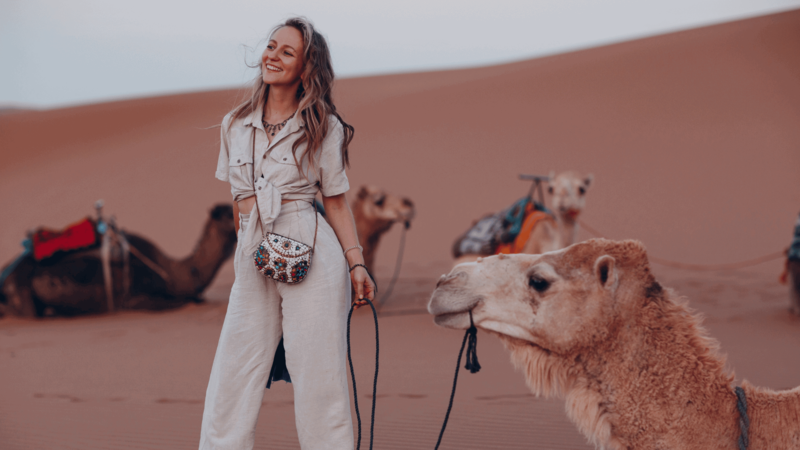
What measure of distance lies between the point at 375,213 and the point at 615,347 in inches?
257

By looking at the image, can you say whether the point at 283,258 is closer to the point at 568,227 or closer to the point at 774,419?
the point at 774,419

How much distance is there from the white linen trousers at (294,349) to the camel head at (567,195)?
17.0 ft

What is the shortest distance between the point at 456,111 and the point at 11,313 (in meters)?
22.0

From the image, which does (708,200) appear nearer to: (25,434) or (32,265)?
(32,265)

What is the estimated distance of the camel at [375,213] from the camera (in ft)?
28.6

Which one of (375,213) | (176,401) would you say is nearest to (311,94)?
(176,401)

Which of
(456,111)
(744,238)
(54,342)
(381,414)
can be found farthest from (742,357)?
(456,111)

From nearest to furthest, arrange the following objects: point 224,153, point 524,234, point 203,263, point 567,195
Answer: point 224,153
point 524,234
point 567,195
point 203,263

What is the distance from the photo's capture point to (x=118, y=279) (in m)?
8.78

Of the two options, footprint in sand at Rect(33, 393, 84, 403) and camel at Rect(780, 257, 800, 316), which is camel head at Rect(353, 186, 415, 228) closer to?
footprint in sand at Rect(33, 393, 84, 403)

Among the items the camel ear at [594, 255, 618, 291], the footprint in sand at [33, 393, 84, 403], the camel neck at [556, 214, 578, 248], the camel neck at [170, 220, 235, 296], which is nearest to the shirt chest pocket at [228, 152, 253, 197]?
the camel ear at [594, 255, 618, 291]

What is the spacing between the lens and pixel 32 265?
8.49 meters

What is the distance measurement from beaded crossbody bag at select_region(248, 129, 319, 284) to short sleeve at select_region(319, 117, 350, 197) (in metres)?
0.25

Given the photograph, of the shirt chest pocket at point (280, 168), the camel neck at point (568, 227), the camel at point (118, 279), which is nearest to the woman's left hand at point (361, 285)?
the shirt chest pocket at point (280, 168)
